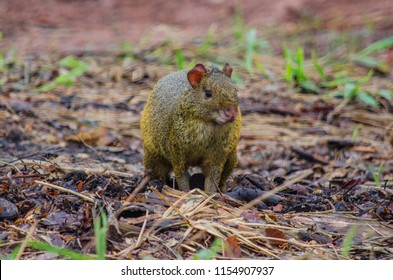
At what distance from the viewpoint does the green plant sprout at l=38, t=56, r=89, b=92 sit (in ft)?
27.8

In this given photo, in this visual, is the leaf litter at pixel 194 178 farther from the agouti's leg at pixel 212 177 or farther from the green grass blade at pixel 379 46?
the green grass blade at pixel 379 46

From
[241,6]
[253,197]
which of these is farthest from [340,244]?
[241,6]

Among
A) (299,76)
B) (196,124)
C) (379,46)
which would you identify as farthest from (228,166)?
(379,46)

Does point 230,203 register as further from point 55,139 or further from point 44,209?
point 55,139

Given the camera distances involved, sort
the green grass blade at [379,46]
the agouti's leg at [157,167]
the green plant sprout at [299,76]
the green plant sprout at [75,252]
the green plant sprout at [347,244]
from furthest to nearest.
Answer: the green grass blade at [379,46] → the green plant sprout at [299,76] → the agouti's leg at [157,167] → the green plant sprout at [347,244] → the green plant sprout at [75,252]

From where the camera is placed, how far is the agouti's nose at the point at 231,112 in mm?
4564

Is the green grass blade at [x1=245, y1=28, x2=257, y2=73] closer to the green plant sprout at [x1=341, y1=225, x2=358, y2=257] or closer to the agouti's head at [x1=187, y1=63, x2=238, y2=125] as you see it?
the agouti's head at [x1=187, y1=63, x2=238, y2=125]

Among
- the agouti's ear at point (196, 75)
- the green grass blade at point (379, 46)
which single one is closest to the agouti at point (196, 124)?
the agouti's ear at point (196, 75)

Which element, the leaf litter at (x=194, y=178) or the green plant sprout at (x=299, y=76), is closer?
the leaf litter at (x=194, y=178)

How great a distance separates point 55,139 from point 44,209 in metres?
2.73

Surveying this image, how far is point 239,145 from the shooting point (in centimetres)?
759

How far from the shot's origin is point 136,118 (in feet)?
25.8

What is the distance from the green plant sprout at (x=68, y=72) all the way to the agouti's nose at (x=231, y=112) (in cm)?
419

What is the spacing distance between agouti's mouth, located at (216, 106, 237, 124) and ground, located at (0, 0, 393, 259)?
498mm
